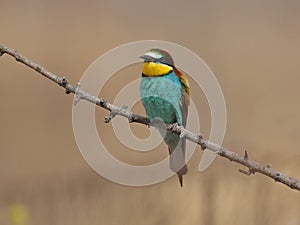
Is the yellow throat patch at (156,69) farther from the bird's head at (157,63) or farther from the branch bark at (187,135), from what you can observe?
the branch bark at (187,135)

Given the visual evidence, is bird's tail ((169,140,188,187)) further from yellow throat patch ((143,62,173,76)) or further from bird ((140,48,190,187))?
yellow throat patch ((143,62,173,76))

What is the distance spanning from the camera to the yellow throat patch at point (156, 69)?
1476 millimetres

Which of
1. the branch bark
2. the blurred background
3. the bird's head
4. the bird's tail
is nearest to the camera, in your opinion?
the branch bark

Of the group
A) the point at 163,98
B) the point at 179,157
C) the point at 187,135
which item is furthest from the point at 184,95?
the point at 187,135

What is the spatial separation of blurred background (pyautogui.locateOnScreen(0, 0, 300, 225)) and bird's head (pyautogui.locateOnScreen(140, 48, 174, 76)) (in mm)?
466

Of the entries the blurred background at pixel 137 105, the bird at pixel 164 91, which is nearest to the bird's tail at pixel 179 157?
the bird at pixel 164 91

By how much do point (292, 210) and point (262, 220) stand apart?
100 mm

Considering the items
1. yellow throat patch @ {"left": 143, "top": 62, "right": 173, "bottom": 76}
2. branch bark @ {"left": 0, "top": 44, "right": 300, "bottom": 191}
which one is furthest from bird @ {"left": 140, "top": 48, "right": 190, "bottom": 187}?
branch bark @ {"left": 0, "top": 44, "right": 300, "bottom": 191}

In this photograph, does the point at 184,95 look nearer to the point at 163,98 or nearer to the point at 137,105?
the point at 163,98

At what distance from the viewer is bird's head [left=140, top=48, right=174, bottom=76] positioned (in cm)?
146

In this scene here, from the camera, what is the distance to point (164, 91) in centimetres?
152

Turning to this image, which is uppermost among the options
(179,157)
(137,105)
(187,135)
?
(137,105)

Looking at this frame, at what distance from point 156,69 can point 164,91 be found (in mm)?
62

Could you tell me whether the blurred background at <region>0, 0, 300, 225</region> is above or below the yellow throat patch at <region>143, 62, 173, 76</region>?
above
